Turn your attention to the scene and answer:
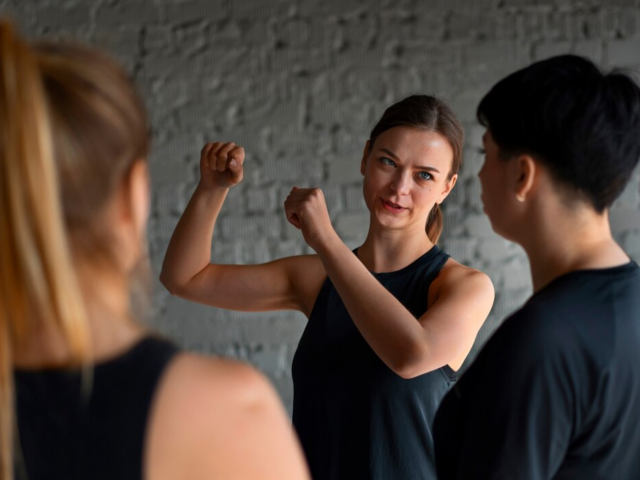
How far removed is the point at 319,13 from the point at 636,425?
243 cm

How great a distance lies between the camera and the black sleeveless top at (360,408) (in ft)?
4.51

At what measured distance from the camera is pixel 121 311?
2.13 ft

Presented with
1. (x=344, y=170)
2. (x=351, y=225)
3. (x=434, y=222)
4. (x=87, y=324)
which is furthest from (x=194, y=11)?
(x=87, y=324)

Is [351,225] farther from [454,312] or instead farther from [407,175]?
[454,312]

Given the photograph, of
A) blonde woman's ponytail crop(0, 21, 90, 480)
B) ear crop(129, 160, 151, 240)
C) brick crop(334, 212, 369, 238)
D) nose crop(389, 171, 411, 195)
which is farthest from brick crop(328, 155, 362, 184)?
blonde woman's ponytail crop(0, 21, 90, 480)

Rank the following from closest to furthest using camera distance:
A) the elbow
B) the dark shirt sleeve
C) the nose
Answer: the dark shirt sleeve → the elbow → the nose

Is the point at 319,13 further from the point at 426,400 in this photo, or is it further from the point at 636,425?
the point at 636,425

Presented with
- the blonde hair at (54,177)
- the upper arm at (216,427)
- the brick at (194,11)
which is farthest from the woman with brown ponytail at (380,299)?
the brick at (194,11)

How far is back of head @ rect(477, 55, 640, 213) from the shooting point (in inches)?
34.9

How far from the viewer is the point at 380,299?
1285mm

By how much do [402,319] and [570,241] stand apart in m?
0.41

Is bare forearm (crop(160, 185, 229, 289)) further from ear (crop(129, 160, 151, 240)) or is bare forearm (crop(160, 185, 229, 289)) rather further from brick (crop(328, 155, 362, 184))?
brick (crop(328, 155, 362, 184))

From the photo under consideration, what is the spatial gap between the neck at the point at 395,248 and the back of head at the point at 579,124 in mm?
644

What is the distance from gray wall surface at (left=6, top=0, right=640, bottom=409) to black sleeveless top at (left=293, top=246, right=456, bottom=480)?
1.49 meters
